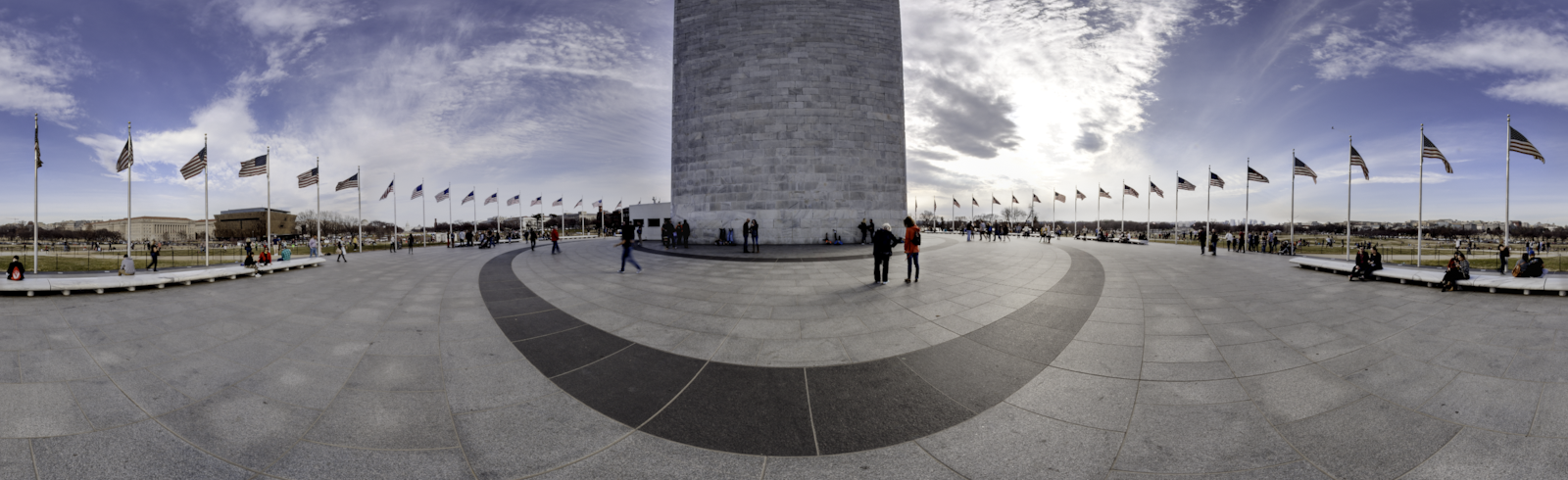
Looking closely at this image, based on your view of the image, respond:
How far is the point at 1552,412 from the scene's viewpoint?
12.8ft

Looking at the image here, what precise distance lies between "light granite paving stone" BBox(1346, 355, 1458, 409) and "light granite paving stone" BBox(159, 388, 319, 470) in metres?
8.94

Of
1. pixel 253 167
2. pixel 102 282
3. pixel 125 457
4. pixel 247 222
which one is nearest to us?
pixel 125 457

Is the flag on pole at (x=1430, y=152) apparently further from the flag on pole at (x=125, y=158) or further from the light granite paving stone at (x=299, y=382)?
the flag on pole at (x=125, y=158)

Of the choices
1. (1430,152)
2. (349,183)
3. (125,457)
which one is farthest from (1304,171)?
(349,183)

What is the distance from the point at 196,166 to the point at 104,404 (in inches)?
663

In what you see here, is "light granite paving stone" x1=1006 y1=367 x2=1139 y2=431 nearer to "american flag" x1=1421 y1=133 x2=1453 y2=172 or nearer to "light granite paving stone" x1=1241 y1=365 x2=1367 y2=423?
"light granite paving stone" x1=1241 y1=365 x2=1367 y2=423

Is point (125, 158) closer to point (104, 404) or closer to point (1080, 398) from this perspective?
point (104, 404)

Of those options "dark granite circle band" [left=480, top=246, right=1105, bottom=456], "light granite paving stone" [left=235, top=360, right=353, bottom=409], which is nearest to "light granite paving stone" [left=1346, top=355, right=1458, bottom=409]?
"dark granite circle band" [left=480, top=246, right=1105, bottom=456]

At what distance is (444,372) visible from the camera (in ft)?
15.7

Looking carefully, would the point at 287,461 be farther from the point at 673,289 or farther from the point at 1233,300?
the point at 1233,300

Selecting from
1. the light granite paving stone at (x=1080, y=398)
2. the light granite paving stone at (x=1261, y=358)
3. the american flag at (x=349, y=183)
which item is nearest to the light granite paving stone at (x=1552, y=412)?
the light granite paving stone at (x=1261, y=358)

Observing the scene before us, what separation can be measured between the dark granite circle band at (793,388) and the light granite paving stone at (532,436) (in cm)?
18

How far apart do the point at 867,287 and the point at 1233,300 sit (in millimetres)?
6159

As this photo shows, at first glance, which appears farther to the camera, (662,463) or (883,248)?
(883,248)
